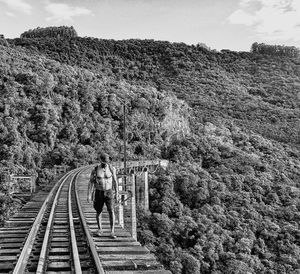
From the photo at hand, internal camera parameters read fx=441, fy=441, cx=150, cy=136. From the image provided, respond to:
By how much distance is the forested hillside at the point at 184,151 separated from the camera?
117 ft

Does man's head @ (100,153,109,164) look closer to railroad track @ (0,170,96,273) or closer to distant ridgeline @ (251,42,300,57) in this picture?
railroad track @ (0,170,96,273)

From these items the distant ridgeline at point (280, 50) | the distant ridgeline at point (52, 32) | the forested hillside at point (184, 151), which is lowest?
the forested hillside at point (184, 151)

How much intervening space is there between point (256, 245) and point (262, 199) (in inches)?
505

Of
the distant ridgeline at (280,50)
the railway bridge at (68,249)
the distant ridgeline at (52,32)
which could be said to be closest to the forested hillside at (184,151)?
the railway bridge at (68,249)

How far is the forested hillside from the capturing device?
35.7 meters

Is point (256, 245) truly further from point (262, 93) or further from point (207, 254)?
point (262, 93)

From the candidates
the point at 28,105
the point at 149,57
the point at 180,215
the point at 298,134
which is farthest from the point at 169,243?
the point at 149,57

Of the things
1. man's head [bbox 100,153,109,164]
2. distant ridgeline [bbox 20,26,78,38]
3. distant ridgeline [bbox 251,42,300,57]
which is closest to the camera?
man's head [bbox 100,153,109,164]

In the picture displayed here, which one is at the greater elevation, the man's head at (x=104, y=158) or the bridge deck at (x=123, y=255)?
the man's head at (x=104, y=158)

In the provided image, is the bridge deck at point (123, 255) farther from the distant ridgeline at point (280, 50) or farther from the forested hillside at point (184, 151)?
the distant ridgeline at point (280, 50)

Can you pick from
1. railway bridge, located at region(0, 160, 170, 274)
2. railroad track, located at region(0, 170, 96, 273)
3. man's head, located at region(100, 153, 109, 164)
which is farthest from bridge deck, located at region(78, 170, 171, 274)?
man's head, located at region(100, 153, 109, 164)

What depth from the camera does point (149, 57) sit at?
136m

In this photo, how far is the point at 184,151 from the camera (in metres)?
61.6

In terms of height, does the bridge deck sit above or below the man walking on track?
below
